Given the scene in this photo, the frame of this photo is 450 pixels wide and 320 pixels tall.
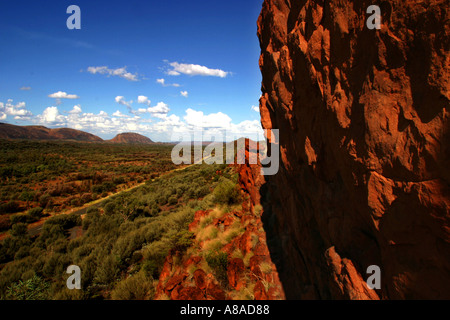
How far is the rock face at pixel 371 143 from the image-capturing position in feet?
6.37

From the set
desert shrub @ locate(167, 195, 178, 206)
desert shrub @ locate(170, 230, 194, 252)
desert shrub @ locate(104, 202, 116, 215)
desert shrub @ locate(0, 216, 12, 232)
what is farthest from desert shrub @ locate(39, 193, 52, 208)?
desert shrub @ locate(170, 230, 194, 252)

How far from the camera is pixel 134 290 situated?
7.82m

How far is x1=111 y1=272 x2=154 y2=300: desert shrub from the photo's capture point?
7.70 meters

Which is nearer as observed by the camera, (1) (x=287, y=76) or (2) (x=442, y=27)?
(2) (x=442, y=27)

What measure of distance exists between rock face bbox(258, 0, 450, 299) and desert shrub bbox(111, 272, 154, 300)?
607 centimetres

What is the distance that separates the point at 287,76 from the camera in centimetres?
471

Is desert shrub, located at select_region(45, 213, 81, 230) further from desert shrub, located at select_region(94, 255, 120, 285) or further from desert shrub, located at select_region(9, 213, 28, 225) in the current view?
desert shrub, located at select_region(94, 255, 120, 285)

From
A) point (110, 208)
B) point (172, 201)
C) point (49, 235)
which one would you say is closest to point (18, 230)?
point (49, 235)

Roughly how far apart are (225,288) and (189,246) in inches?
Result: 122

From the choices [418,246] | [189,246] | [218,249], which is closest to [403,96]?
[418,246]

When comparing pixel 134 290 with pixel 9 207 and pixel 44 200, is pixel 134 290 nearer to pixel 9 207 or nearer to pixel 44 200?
pixel 9 207

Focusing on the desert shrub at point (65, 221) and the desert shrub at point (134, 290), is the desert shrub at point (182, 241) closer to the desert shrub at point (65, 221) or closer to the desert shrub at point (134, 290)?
the desert shrub at point (134, 290)

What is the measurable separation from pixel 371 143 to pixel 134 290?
9060 millimetres

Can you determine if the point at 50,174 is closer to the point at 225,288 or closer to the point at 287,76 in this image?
the point at 225,288
